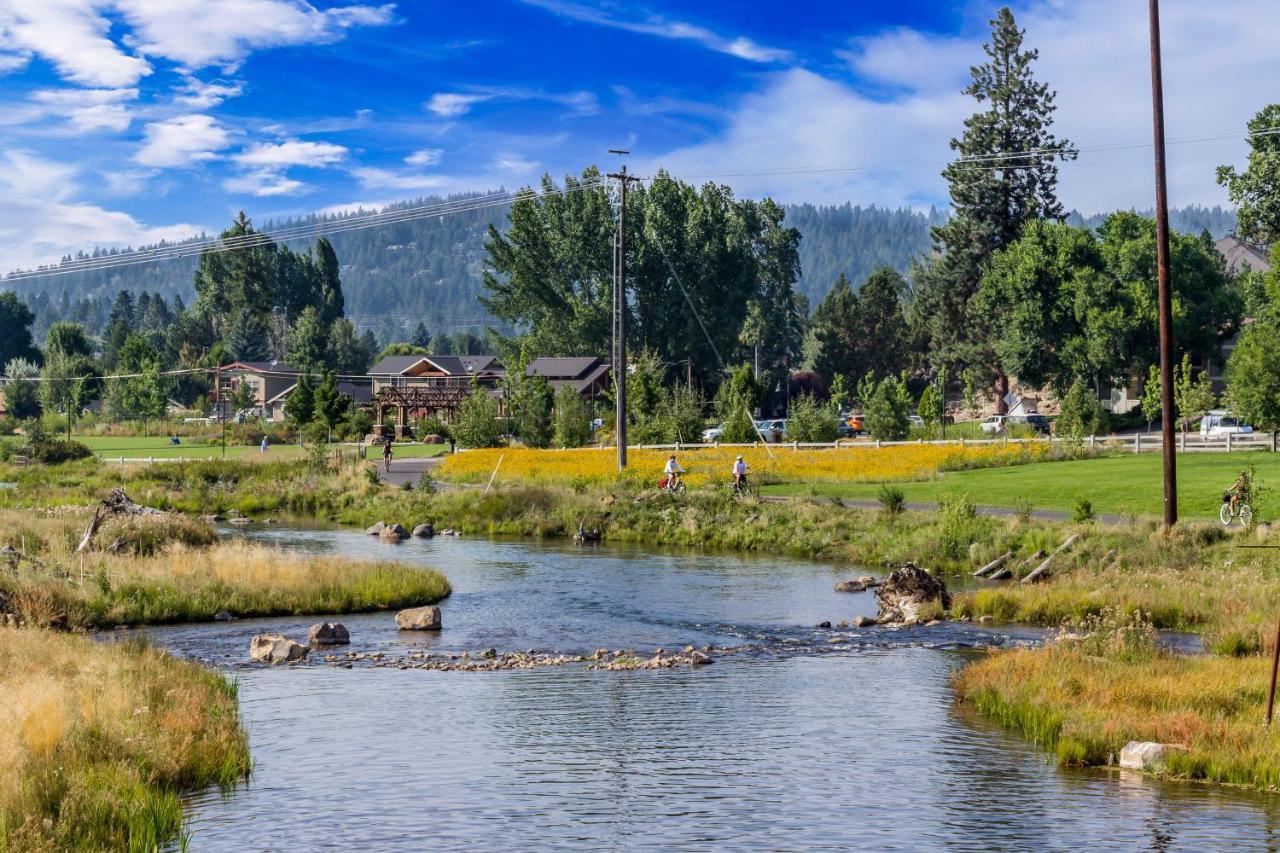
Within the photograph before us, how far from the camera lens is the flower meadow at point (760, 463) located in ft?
198

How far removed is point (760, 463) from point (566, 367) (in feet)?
231

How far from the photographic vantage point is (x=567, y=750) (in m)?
18.7

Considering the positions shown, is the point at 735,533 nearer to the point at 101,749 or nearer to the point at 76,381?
the point at 101,749

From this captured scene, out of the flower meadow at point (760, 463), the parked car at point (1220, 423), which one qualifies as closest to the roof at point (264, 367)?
the flower meadow at point (760, 463)

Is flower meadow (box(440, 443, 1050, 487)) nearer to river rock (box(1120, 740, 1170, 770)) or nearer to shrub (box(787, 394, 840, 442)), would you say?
shrub (box(787, 394, 840, 442))

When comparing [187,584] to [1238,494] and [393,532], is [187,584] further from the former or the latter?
[1238,494]

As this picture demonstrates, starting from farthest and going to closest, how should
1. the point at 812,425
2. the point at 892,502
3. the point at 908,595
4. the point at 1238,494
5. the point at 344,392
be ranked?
the point at 344,392 < the point at 812,425 < the point at 892,502 < the point at 1238,494 < the point at 908,595

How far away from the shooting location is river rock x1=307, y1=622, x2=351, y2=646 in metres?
27.5

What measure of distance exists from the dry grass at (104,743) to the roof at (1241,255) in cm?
11799

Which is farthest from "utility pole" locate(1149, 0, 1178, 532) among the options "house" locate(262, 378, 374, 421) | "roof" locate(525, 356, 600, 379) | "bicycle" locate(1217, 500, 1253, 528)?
"house" locate(262, 378, 374, 421)

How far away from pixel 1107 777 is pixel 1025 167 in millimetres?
101765

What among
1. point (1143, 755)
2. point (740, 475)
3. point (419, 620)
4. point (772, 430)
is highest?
point (772, 430)

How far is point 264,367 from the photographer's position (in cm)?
18200

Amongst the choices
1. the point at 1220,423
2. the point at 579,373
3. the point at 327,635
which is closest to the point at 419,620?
the point at 327,635
